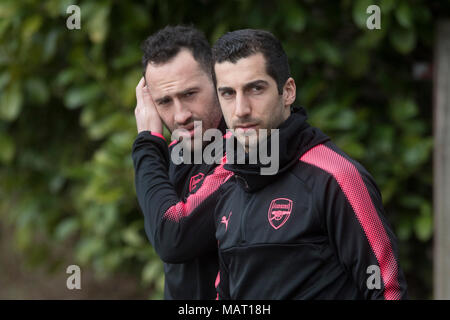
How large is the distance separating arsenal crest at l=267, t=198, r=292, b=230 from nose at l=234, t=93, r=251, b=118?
238 millimetres

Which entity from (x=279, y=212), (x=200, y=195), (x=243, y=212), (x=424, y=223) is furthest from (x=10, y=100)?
(x=279, y=212)

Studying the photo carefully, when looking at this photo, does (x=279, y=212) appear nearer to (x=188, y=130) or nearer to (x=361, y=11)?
(x=188, y=130)

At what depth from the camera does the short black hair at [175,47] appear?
211 centimetres

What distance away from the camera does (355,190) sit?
1585mm

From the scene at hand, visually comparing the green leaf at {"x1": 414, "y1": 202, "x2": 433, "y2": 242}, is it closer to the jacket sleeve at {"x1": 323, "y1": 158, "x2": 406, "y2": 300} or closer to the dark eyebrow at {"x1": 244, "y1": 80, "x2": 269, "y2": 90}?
the jacket sleeve at {"x1": 323, "y1": 158, "x2": 406, "y2": 300}

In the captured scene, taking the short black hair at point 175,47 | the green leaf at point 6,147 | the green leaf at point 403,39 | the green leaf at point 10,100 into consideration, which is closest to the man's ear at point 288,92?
the short black hair at point 175,47

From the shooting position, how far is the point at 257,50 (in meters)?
1.68

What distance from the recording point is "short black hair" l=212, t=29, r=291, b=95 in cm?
169

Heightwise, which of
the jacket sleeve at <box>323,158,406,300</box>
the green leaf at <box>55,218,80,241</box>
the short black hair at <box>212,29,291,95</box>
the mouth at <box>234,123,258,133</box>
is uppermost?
the short black hair at <box>212,29,291,95</box>

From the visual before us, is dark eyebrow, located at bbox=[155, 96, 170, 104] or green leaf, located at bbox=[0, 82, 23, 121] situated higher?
green leaf, located at bbox=[0, 82, 23, 121]

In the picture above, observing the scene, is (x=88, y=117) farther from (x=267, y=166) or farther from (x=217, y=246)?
(x=267, y=166)
